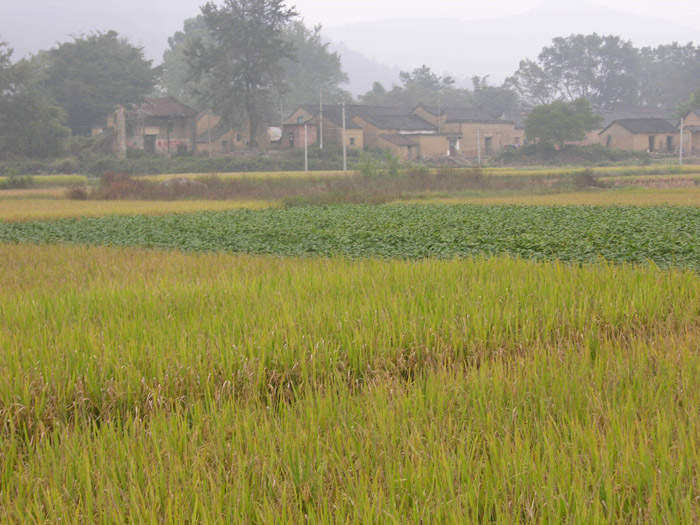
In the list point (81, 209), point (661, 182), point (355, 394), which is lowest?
point (355, 394)

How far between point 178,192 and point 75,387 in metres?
24.9

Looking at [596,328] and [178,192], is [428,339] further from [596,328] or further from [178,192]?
[178,192]

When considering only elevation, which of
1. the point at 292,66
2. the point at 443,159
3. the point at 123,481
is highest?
the point at 292,66

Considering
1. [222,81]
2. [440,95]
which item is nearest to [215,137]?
[222,81]

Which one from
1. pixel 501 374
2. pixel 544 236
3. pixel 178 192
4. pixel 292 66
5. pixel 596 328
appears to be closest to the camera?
pixel 501 374

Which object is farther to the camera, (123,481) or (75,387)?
(75,387)

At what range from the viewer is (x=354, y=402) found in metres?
3.68

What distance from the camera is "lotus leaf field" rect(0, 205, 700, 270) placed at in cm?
982

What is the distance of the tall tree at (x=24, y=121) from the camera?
4609cm

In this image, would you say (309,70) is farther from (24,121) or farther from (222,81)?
(24,121)

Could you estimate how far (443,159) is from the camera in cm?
5456

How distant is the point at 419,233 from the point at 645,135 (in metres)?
51.0

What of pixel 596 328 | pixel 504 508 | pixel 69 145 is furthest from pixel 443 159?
pixel 504 508

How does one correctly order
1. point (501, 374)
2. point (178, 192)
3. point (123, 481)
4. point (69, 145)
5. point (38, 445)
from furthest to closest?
point (69, 145), point (178, 192), point (501, 374), point (38, 445), point (123, 481)
